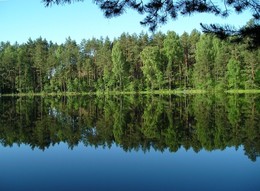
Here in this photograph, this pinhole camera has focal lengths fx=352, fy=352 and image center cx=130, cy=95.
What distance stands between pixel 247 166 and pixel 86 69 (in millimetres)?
75065

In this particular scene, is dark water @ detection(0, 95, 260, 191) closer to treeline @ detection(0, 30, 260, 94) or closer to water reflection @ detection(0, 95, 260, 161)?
water reflection @ detection(0, 95, 260, 161)

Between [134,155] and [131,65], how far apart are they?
6955cm

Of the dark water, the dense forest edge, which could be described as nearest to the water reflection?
the dark water

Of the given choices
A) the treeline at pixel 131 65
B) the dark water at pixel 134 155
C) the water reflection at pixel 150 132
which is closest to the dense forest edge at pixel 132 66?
the treeline at pixel 131 65

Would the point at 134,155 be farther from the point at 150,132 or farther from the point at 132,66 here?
the point at 132,66

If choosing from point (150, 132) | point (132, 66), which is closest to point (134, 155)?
point (150, 132)

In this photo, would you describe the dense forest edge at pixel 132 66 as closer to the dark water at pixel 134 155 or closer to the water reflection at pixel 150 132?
the water reflection at pixel 150 132

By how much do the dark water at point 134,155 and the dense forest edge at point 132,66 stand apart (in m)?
42.3

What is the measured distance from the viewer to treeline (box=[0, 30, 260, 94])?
228 feet

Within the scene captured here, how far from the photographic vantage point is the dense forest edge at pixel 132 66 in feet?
226

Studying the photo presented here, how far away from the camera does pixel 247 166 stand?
1334cm

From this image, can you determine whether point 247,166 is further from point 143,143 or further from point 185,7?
point 185,7

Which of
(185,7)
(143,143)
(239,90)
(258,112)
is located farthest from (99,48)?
(185,7)

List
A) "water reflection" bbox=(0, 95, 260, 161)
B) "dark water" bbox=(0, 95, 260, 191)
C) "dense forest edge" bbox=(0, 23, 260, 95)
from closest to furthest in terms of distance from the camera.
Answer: "dark water" bbox=(0, 95, 260, 191)
"water reflection" bbox=(0, 95, 260, 161)
"dense forest edge" bbox=(0, 23, 260, 95)
